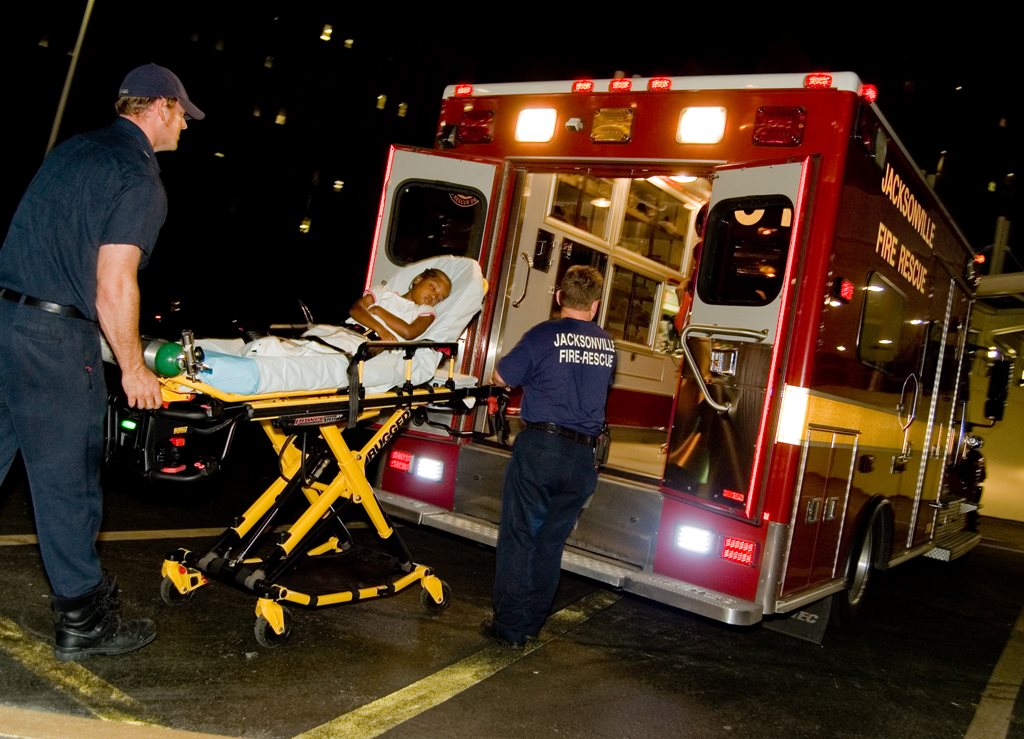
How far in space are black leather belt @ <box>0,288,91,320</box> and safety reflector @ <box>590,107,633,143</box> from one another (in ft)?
10.5

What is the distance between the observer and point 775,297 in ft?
14.3

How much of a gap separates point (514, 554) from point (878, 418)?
8.86 ft

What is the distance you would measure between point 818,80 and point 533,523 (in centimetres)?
274

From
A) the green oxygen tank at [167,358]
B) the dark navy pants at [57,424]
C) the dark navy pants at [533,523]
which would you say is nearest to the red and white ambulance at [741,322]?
the dark navy pants at [533,523]

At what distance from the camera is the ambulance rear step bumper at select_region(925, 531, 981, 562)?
303 inches

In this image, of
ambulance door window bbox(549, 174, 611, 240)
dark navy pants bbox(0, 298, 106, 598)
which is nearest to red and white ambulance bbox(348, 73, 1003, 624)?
ambulance door window bbox(549, 174, 611, 240)

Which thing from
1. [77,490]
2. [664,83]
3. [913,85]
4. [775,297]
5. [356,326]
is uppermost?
[913,85]

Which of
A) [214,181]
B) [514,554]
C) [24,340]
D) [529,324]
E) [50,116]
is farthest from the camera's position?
[214,181]

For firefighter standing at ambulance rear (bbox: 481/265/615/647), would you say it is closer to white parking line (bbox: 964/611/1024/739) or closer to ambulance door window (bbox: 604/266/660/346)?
white parking line (bbox: 964/611/1024/739)

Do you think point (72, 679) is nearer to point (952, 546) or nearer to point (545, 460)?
point (545, 460)

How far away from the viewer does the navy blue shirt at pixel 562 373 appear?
4.27 metres

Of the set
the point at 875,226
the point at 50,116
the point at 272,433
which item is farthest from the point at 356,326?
the point at 50,116

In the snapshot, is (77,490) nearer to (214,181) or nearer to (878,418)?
(878,418)

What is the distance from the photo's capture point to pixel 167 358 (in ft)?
10.8
